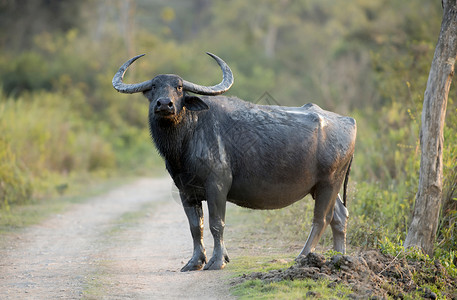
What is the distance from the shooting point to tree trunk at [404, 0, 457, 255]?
7.39 metres

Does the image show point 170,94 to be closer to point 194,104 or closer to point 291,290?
point 194,104

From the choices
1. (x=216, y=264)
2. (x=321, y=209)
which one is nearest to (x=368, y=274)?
(x=321, y=209)

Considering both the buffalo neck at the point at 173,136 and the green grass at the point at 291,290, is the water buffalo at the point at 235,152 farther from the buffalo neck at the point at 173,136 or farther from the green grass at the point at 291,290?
the green grass at the point at 291,290

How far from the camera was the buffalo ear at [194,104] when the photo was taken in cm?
674

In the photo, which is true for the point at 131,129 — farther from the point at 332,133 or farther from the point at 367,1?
the point at 367,1

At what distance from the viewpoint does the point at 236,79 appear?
104 ft

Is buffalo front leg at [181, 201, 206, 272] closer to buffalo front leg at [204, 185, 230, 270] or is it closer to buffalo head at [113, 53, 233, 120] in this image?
buffalo front leg at [204, 185, 230, 270]

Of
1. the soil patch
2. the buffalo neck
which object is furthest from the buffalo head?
the soil patch

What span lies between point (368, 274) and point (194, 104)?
7.92 ft

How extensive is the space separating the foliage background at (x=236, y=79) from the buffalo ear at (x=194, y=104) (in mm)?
2958

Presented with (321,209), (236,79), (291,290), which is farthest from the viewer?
(236,79)

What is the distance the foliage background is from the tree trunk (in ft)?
2.17

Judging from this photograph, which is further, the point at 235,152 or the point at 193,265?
the point at 235,152

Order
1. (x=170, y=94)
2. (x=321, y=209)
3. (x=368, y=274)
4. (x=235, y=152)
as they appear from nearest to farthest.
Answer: (x=368, y=274) < (x=170, y=94) < (x=235, y=152) < (x=321, y=209)
